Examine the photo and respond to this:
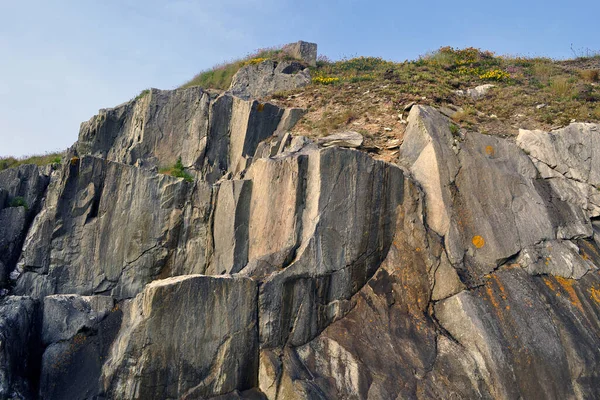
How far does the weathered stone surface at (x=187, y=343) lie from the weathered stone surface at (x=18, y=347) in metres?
1.85

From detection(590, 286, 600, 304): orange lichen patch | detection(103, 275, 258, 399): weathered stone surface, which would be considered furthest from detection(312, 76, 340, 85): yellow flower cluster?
detection(103, 275, 258, 399): weathered stone surface

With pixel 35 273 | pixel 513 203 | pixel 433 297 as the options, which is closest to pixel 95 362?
pixel 35 273

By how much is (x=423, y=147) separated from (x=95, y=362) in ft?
33.8

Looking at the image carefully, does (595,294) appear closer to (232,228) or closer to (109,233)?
(232,228)

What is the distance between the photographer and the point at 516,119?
57.5 feet

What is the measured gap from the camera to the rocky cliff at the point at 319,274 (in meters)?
9.85

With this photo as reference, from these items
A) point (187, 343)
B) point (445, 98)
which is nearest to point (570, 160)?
point (445, 98)

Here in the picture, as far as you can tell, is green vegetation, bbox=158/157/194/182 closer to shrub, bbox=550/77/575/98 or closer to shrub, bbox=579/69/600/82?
shrub, bbox=550/77/575/98

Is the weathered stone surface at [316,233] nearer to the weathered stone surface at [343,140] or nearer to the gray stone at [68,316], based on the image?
the weathered stone surface at [343,140]

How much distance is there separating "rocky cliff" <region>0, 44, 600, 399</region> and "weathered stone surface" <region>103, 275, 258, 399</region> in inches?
1.2

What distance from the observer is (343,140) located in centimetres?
1566

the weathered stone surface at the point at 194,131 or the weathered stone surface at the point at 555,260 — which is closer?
the weathered stone surface at the point at 555,260

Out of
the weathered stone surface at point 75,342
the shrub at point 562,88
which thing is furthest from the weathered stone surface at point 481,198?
the weathered stone surface at point 75,342

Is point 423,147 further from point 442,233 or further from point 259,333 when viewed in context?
point 259,333
